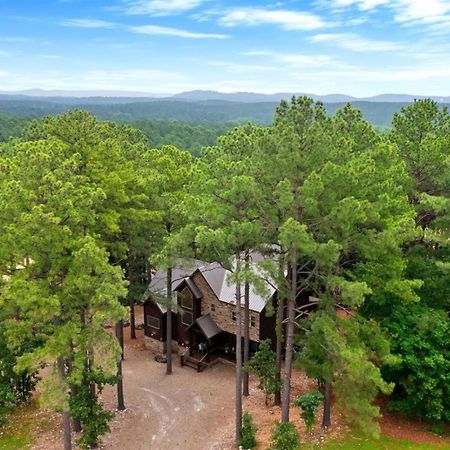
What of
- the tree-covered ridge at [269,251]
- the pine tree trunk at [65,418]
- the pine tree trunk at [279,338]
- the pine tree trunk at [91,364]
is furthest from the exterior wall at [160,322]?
the pine tree trunk at [65,418]

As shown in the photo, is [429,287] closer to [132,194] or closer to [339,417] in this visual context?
[339,417]

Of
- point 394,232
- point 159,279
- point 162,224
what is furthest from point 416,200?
point 159,279

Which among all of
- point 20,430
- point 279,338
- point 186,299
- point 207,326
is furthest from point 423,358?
point 20,430

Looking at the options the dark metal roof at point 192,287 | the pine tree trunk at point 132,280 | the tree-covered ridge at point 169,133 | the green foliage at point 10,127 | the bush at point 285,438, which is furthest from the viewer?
the tree-covered ridge at point 169,133

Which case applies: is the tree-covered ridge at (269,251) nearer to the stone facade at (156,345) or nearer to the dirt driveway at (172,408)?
the dirt driveway at (172,408)

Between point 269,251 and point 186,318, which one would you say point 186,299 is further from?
point 269,251

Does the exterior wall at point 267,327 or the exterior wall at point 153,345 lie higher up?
the exterior wall at point 267,327

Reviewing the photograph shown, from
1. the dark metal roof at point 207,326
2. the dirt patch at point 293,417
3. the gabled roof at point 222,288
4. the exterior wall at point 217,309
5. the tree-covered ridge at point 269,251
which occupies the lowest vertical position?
the dirt patch at point 293,417

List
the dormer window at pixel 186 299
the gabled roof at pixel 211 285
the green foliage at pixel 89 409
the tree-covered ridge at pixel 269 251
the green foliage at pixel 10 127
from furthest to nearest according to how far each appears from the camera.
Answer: the green foliage at pixel 10 127
the dormer window at pixel 186 299
the gabled roof at pixel 211 285
the green foliage at pixel 89 409
the tree-covered ridge at pixel 269 251
